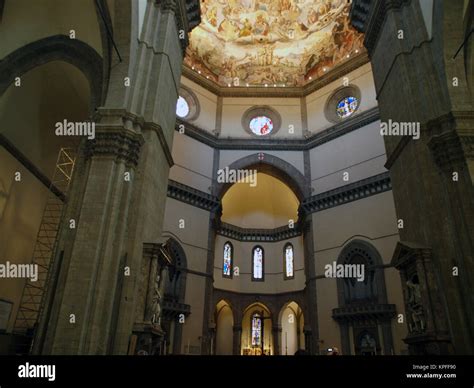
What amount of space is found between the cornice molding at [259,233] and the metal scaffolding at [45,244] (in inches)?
580

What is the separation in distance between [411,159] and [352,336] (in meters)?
13.4

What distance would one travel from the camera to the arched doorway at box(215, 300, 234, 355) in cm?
2903

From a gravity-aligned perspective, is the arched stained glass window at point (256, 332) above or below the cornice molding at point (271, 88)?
below

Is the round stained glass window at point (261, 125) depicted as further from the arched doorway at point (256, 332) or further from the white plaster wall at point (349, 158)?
the arched doorway at point (256, 332)

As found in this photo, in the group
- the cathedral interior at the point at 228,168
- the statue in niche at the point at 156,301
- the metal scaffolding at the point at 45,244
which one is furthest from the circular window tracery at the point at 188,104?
the statue in niche at the point at 156,301

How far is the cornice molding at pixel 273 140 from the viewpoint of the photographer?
23.4 metres

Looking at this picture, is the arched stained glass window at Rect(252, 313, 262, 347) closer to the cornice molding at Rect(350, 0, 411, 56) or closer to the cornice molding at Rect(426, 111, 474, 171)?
the cornice molding at Rect(350, 0, 411, 56)

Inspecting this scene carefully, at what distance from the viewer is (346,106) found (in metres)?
24.8

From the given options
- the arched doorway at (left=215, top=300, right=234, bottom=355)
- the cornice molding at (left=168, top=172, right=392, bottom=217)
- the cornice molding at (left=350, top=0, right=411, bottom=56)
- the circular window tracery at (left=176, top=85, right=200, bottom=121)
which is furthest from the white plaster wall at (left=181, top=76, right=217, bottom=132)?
the cornice molding at (left=350, top=0, right=411, bottom=56)

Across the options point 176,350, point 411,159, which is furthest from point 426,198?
point 176,350

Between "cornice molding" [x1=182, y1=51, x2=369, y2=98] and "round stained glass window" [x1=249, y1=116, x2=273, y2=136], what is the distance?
1.77m

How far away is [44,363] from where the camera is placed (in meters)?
3.32

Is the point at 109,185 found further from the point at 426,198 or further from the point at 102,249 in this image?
the point at 426,198

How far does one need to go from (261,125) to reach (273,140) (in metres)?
2.11
